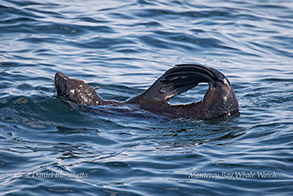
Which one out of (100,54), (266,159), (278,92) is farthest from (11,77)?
(266,159)

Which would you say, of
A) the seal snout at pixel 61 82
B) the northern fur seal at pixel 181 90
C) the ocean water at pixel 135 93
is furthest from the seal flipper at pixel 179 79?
the seal snout at pixel 61 82

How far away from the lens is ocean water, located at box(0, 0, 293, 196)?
605cm

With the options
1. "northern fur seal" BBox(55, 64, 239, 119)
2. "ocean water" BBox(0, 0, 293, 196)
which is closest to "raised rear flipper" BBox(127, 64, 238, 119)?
"northern fur seal" BBox(55, 64, 239, 119)

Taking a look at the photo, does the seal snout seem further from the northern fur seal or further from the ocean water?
the ocean water

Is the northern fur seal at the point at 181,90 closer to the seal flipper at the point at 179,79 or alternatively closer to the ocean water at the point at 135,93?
the seal flipper at the point at 179,79

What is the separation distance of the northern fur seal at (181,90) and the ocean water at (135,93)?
0.20 m

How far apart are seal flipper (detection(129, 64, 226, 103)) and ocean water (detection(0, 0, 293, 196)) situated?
39 centimetres

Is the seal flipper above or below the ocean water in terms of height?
above

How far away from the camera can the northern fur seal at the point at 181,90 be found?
8.22m

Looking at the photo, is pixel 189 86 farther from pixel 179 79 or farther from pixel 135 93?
pixel 135 93

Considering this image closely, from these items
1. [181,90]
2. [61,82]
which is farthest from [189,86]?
[61,82]

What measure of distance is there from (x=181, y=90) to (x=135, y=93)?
1.96m

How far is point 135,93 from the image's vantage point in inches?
407

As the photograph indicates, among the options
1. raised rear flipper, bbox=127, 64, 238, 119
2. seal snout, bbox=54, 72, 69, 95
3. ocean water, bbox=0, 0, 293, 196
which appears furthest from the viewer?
seal snout, bbox=54, 72, 69, 95
